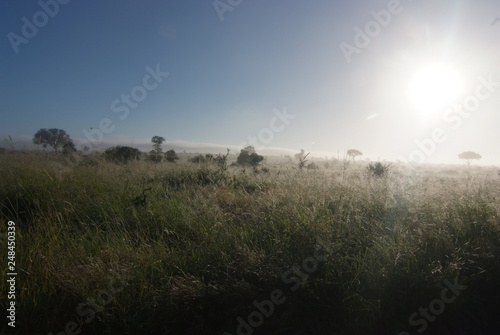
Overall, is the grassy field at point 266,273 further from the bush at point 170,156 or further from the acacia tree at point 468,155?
the acacia tree at point 468,155

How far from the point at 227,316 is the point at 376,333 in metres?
1.31
